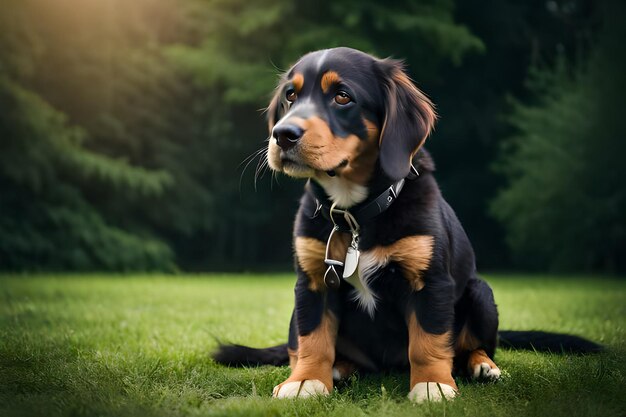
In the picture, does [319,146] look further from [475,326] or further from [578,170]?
[578,170]

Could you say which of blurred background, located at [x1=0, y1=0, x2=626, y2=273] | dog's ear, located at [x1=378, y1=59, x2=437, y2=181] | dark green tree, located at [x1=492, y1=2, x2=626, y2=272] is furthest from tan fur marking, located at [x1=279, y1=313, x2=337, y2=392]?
dark green tree, located at [x1=492, y1=2, x2=626, y2=272]

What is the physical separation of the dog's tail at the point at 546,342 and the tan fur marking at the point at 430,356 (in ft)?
4.22

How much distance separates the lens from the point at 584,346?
402 centimetres

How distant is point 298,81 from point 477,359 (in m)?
1.63

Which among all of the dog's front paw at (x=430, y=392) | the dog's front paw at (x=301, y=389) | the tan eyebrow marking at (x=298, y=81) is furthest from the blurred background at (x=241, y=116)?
the dog's front paw at (x=430, y=392)

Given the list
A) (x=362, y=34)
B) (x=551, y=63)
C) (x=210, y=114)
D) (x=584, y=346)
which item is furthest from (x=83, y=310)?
(x=551, y=63)

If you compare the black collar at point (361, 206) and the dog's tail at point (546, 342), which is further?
the dog's tail at point (546, 342)

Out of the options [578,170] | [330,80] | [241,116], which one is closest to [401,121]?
[330,80]

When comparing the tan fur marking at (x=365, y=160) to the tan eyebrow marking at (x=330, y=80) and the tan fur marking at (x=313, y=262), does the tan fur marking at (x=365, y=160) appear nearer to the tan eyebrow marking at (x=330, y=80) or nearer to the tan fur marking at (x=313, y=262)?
the tan eyebrow marking at (x=330, y=80)

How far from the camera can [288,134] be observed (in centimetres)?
299

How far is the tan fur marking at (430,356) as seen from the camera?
9.86ft

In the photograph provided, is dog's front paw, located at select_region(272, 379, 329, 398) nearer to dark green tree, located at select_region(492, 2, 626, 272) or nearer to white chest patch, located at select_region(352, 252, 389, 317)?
white chest patch, located at select_region(352, 252, 389, 317)

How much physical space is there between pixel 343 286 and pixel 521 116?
13557mm

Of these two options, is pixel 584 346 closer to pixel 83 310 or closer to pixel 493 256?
pixel 83 310
